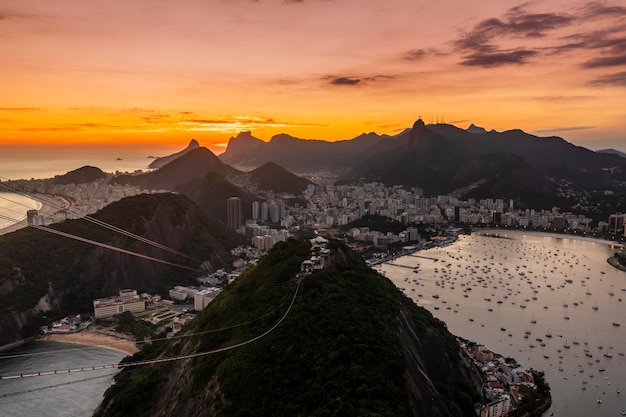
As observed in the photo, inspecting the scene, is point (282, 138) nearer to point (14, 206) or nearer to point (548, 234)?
point (14, 206)

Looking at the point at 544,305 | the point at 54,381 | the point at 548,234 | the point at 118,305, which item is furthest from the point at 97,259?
the point at 548,234

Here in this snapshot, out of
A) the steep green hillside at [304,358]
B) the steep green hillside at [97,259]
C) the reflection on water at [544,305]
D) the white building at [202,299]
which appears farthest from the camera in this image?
the white building at [202,299]

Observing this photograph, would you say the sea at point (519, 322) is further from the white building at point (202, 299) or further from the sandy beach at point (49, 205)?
the sandy beach at point (49, 205)

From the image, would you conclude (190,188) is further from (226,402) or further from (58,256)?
(226,402)

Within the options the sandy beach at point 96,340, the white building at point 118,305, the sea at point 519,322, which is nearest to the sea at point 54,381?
the sea at point 519,322

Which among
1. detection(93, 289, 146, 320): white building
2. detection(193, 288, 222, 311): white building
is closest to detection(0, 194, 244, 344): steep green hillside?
detection(93, 289, 146, 320): white building
